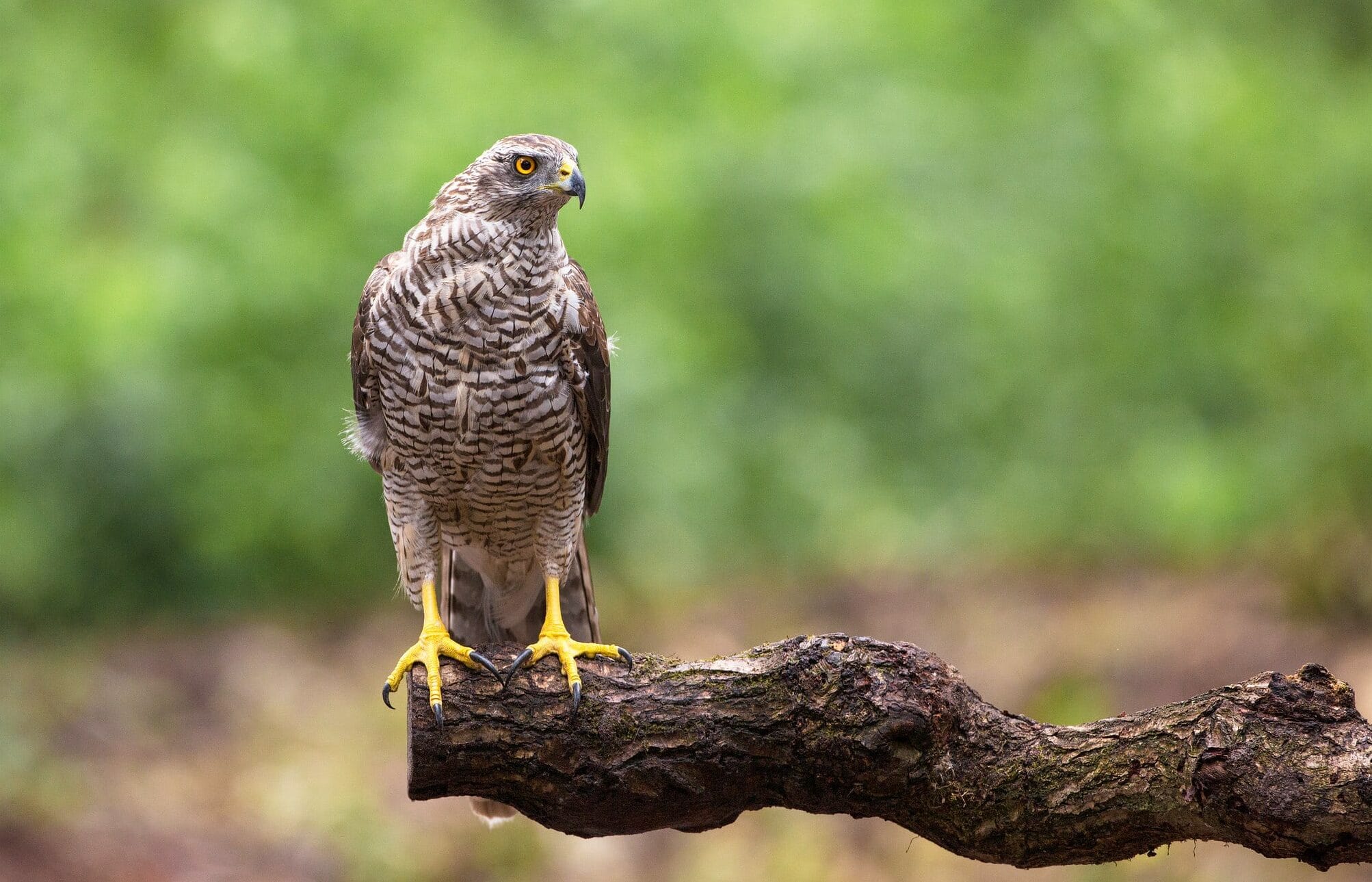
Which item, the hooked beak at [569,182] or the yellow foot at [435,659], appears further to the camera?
the hooked beak at [569,182]

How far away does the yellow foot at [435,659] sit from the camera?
3.32m

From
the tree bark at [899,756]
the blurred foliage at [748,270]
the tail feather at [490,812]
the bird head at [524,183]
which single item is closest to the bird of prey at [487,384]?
the bird head at [524,183]

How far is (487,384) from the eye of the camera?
372cm

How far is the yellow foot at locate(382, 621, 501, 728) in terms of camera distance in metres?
3.32

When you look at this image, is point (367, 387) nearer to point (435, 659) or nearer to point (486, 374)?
point (486, 374)

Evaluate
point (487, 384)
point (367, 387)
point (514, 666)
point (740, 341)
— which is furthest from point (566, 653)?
point (740, 341)

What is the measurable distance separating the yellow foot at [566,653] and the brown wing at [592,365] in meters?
0.66

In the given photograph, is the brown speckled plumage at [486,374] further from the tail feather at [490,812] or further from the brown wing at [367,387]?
the tail feather at [490,812]

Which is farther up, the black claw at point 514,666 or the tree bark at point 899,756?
the black claw at point 514,666

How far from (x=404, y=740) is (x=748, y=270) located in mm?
4700

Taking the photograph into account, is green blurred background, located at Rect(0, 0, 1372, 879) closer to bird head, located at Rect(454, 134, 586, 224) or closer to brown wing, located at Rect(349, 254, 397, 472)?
brown wing, located at Rect(349, 254, 397, 472)

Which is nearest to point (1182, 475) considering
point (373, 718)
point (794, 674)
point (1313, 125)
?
point (1313, 125)

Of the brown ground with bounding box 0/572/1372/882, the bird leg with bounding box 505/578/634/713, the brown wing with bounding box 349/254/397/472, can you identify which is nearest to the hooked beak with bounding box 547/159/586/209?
the brown wing with bounding box 349/254/397/472

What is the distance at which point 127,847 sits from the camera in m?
6.11
